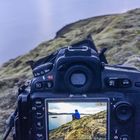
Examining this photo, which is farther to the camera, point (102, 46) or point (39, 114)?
point (102, 46)

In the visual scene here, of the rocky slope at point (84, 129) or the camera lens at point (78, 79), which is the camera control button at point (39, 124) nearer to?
the rocky slope at point (84, 129)

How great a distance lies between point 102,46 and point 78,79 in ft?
24.6

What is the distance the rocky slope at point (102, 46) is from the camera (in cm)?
1166

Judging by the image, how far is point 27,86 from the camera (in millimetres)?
6922

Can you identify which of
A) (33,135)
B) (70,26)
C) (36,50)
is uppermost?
(70,26)

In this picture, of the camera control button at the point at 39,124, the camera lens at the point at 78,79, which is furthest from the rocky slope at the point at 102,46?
the camera lens at the point at 78,79

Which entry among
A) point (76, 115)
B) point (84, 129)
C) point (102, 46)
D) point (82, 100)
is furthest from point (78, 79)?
point (102, 46)

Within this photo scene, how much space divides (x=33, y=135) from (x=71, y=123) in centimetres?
34

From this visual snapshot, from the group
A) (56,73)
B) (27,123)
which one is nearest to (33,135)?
(27,123)

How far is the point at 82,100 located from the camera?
6434 millimetres

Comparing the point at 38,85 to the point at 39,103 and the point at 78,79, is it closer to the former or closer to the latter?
the point at 39,103

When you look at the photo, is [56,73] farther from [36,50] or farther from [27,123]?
[36,50]

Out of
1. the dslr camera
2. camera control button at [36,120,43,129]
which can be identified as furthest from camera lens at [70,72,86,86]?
camera control button at [36,120,43,129]

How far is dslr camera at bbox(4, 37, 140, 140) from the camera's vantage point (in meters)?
6.45
